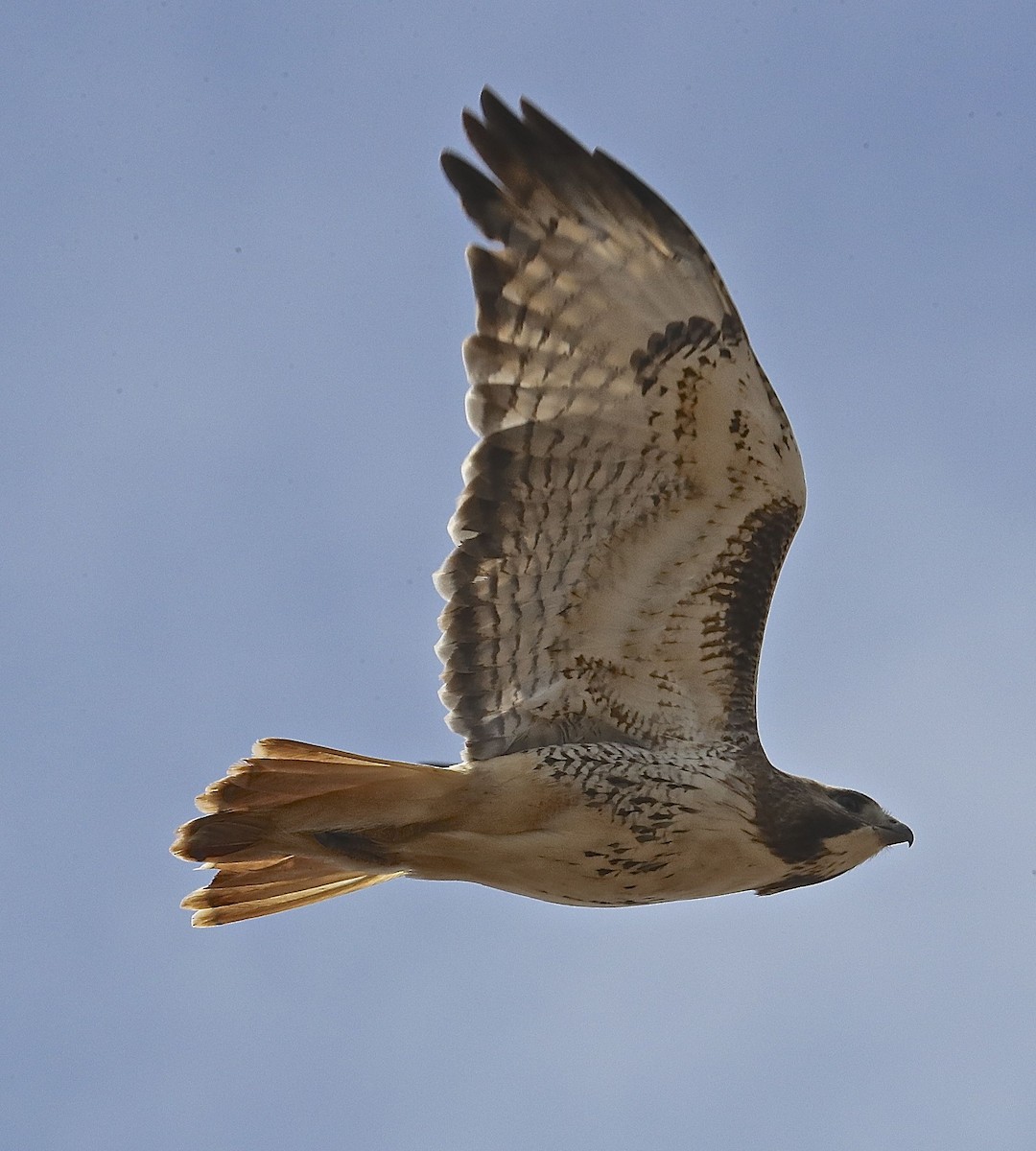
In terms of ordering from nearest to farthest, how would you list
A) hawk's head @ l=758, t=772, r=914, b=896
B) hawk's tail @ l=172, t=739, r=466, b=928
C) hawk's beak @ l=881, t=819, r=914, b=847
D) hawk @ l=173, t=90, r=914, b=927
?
hawk's tail @ l=172, t=739, r=466, b=928 < hawk @ l=173, t=90, r=914, b=927 < hawk's head @ l=758, t=772, r=914, b=896 < hawk's beak @ l=881, t=819, r=914, b=847

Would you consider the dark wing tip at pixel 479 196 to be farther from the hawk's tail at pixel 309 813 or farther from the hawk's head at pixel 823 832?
the hawk's head at pixel 823 832

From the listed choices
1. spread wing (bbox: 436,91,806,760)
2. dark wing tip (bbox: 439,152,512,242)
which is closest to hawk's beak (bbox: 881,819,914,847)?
spread wing (bbox: 436,91,806,760)

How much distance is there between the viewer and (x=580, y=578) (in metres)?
7.74

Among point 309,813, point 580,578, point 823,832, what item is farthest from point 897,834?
point 309,813

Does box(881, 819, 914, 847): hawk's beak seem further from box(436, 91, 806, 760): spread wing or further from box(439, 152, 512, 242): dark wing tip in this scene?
box(439, 152, 512, 242): dark wing tip

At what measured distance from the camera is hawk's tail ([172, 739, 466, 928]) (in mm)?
7098

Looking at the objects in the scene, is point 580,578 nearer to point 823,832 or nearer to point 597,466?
point 597,466

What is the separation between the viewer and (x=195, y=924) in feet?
25.2

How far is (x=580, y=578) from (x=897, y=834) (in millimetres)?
1792

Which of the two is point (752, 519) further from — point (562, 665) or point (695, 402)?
point (562, 665)

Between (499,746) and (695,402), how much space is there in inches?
65.1

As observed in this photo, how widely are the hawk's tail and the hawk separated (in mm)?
11

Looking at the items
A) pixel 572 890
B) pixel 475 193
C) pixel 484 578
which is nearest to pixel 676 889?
pixel 572 890

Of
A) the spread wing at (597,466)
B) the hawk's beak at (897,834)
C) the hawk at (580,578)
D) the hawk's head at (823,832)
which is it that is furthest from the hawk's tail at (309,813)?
Answer: the hawk's beak at (897,834)
